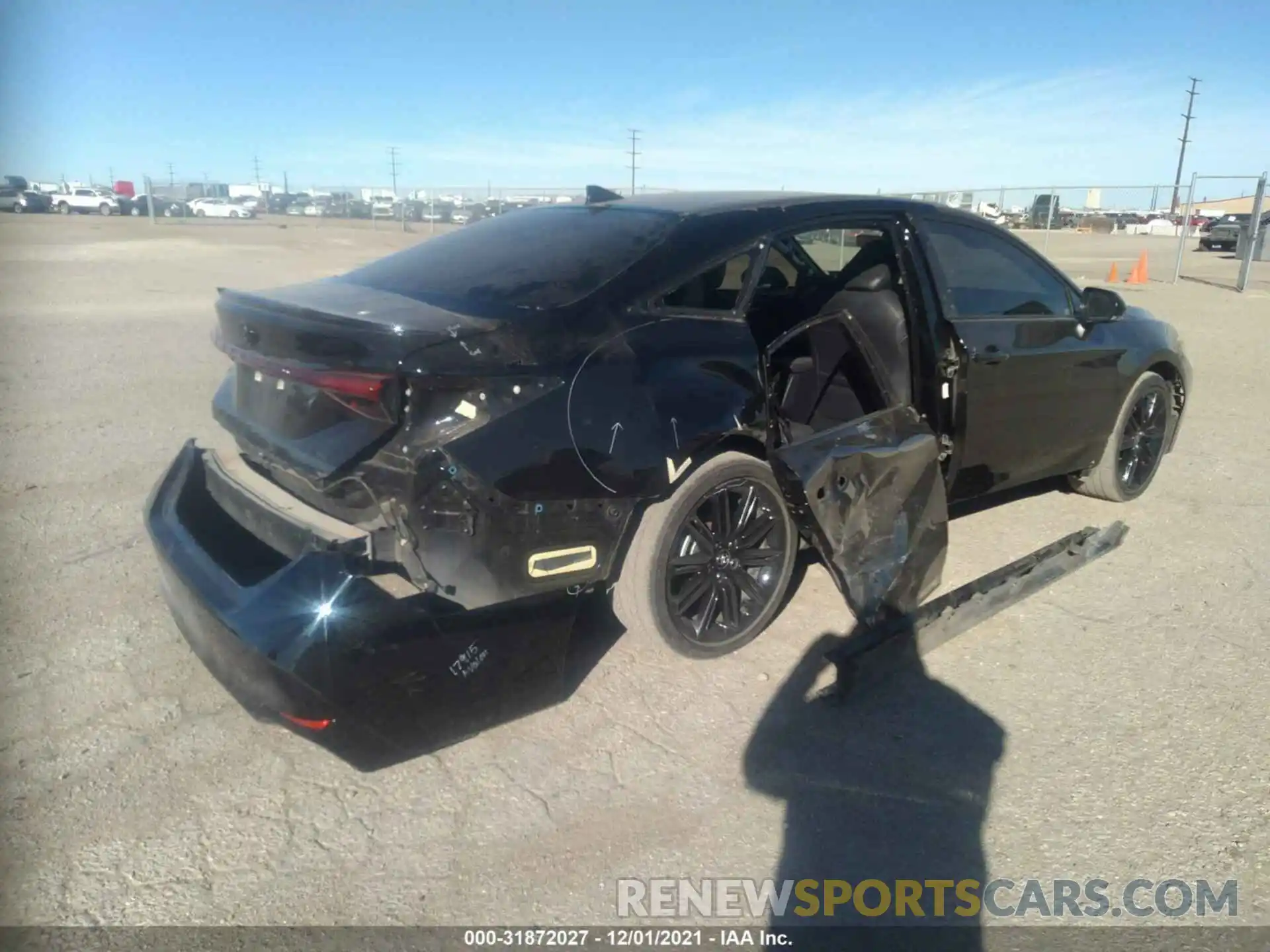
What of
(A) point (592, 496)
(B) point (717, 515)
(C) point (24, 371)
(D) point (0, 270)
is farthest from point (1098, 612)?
(D) point (0, 270)

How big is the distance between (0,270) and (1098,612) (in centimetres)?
1986

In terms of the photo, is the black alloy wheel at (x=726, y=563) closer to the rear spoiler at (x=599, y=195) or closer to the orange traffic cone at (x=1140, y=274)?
the rear spoiler at (x=599, y=195)

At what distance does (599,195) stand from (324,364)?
205cm

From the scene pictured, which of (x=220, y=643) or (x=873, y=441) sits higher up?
(x=873, y=441)

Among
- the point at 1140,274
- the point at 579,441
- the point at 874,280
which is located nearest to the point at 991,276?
the point at 874,280

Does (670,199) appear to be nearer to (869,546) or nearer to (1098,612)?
(869,546)

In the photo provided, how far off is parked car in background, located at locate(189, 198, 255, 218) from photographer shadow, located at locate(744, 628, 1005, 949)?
178 feet

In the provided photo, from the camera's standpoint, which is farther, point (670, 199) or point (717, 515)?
point (670, 199)

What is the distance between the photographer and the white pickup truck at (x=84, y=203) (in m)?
48.2

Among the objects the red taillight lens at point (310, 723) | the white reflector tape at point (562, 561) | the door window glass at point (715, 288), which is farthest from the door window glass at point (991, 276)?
the red taillight lens at point (310, 723)

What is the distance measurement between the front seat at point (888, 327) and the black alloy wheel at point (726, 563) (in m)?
0.88

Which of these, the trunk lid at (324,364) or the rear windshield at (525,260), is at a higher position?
the rear windshield at (525,260)

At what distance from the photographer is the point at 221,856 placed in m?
2.50

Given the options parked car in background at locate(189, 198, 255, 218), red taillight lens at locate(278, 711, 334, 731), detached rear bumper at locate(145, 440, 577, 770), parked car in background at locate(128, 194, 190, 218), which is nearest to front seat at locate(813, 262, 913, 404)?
detached rear bumper at locate(145, 440, 577, 770)
